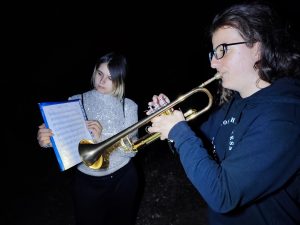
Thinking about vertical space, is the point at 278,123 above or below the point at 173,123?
below

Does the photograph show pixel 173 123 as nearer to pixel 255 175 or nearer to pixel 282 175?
pixel 255 175

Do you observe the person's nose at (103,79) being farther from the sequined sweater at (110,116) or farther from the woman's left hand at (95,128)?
the woman's left hand at (95,128)

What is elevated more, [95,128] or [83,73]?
[83,73]

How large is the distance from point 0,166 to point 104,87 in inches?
161

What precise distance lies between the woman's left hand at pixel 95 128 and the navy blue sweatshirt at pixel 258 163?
1215 millimetres

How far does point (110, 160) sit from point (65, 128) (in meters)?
0.74

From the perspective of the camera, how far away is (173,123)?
1591 mm

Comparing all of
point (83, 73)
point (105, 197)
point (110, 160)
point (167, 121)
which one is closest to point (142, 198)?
point (105, 197)

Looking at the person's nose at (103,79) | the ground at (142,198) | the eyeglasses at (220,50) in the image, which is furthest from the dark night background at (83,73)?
the person's nose at (103,79)

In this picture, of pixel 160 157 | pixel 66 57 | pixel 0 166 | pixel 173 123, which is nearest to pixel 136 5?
pixel 66 57

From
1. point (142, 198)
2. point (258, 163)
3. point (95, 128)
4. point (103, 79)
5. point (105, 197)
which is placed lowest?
point (142, 198)

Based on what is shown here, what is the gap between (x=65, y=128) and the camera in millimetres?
2184

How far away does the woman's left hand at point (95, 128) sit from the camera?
2518 mm

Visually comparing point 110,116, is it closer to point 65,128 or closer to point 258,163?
point 65,128
